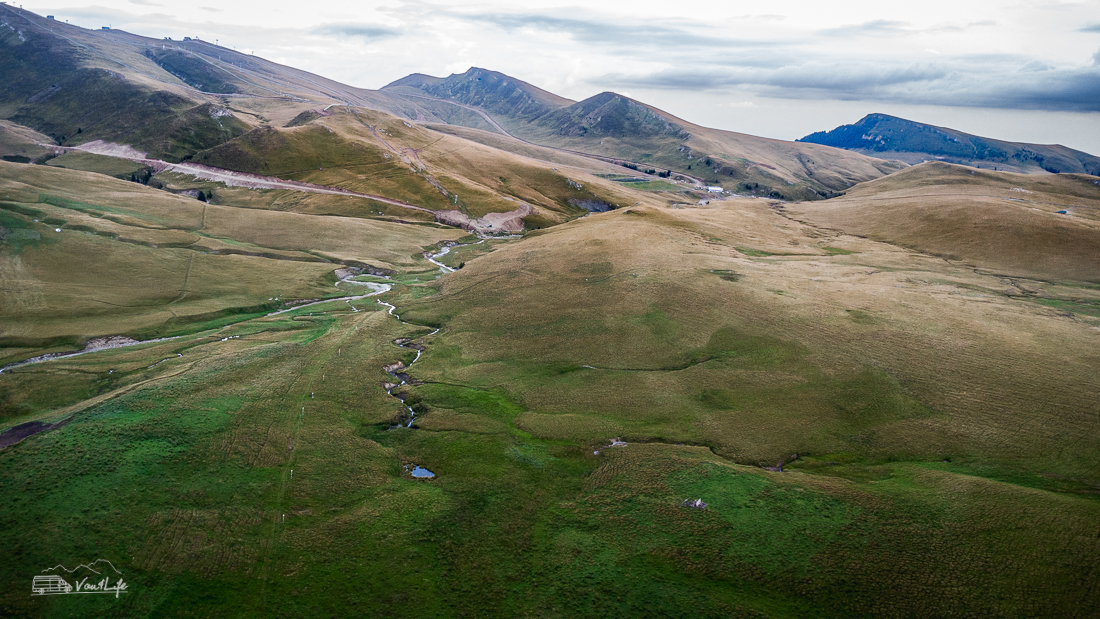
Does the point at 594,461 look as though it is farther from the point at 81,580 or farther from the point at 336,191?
the point at 336,191

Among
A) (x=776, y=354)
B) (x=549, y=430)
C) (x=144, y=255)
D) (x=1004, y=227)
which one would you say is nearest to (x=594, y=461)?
(x=549, y=430)

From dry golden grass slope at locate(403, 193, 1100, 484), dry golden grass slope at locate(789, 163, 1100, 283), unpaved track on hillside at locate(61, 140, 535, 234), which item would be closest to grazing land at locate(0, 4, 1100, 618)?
dry golden grass slope at locate(403, 193, 1100, 484)

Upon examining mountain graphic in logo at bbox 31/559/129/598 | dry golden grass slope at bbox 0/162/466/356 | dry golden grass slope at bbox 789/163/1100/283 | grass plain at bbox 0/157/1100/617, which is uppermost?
dry golden grass slope at bbox 789/163/1100/283

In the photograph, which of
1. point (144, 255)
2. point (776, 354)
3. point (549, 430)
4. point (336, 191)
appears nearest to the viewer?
point (549, 430)

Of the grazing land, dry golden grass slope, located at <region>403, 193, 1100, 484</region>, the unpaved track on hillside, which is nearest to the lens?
the grazing land

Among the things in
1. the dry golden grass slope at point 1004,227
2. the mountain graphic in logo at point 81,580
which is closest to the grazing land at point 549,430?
the mountain graphic in logo at point 81,580

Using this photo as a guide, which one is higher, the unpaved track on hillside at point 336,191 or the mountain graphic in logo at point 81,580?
the unpaved track on hillside at point 336,191

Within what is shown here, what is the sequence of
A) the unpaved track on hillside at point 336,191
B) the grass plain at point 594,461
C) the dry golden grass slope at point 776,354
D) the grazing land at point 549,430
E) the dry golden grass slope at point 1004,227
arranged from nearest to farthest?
1. the grass plain at point 594,461
2. the grazing land at point 549,430
3. the dry golden grass slope at point 776,354
4. the dry golden grass slope at point 1004,227
5. the unpaved track on hillside at point 336,191

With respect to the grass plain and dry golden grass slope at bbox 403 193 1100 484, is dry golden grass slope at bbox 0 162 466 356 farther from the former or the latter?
dry golden grass slope at bbox 403 193 1100 484

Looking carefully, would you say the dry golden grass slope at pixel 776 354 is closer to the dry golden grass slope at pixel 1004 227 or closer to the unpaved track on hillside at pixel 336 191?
the dry golden grass slope at pixel 1004 227
